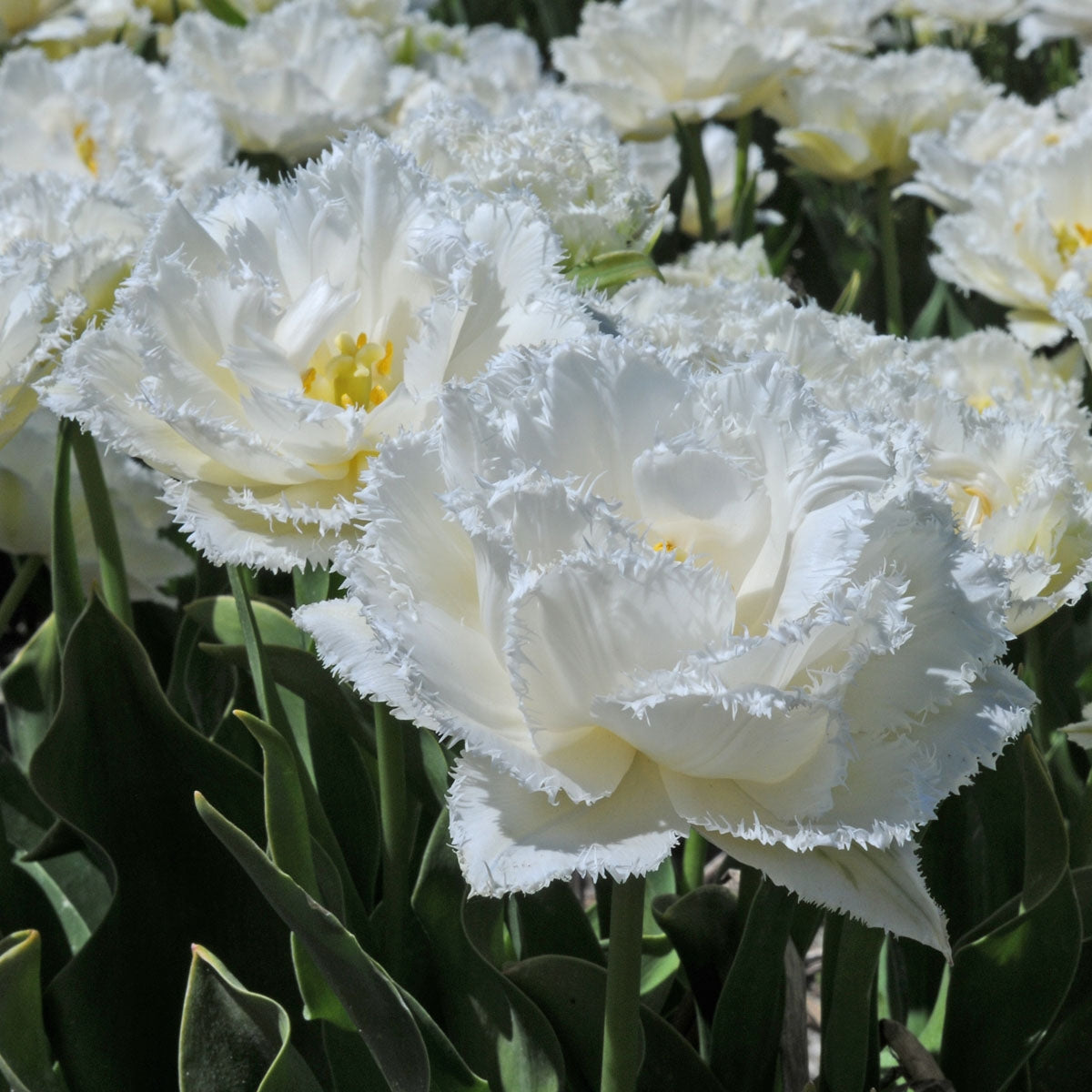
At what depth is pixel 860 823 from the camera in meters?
0.53

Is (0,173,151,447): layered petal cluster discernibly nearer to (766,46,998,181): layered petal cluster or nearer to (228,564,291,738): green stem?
(228,564,291,738): green stem

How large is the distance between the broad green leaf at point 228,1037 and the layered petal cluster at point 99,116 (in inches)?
42.0

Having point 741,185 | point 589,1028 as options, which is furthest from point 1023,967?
point 741,185

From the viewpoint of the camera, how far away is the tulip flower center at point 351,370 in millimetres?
746

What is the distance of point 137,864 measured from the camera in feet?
2.94

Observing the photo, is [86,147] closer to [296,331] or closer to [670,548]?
[296,331]

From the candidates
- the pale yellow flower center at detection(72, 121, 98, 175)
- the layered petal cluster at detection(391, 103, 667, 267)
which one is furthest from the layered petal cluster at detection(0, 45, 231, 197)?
the layered petal cluster at detection(391, 103, 667, 267)

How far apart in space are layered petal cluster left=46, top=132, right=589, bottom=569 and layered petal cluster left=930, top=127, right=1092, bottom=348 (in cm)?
101

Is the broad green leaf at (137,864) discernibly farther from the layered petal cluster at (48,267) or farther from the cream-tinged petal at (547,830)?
the cream-tinged petal at (547,830)

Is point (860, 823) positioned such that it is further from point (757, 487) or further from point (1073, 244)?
point (1073, 244)

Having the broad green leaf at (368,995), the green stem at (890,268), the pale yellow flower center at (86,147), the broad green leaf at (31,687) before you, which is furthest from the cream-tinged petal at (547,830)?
the green stem at (890,268)

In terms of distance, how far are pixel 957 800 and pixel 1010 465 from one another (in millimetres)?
307

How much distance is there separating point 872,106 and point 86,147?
1.13m

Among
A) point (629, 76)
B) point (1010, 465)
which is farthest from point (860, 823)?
point (629, 76)
